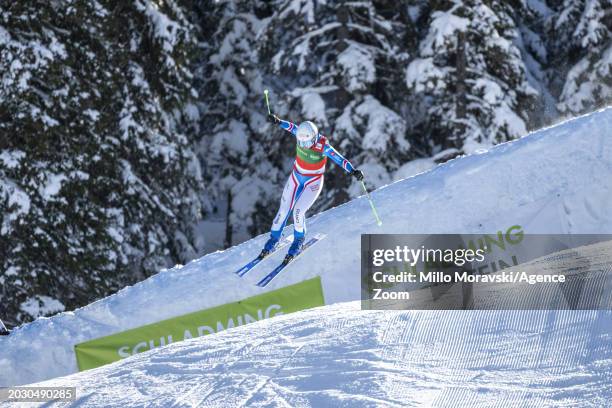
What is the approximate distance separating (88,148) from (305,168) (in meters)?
7.50

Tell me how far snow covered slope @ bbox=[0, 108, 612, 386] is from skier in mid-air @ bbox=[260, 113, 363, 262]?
175 cm

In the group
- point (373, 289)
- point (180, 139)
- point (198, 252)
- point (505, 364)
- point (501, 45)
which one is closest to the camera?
point (505, 364)

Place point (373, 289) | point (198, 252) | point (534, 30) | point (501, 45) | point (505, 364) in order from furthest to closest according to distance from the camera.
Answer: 1. point (534, 30)
2. point (198, 252)
3. point (501, 45)
4. point (373, 289)
5. point (505, 364)

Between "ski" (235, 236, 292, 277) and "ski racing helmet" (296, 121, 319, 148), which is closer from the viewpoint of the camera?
"ski racing helmet" (296, 121, 319, 148)

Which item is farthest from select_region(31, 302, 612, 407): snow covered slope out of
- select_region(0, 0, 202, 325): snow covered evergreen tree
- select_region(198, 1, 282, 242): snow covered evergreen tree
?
select_region(198, 1, 282, 242): snow covered evergreen tree

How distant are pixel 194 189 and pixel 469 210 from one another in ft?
28.7

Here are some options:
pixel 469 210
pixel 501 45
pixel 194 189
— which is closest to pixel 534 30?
pixel 501 45

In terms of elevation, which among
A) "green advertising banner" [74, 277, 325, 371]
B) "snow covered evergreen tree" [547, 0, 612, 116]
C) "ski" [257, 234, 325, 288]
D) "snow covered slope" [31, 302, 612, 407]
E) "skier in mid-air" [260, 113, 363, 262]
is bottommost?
"snow covered slope" [31, 302, 612, 407]

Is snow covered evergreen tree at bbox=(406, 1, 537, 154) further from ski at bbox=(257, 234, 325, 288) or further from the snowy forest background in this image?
ski at bbox=(257, 234, 325, 288)

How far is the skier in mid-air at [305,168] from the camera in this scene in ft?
31.5

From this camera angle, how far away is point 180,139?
1880 cm

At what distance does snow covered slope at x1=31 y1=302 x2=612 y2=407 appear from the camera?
7.88m

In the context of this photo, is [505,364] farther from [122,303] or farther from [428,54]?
[428,54]

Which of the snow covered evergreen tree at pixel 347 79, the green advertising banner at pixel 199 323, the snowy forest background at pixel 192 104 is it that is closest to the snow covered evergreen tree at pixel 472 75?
the snowy forest background at pixel 192 104
